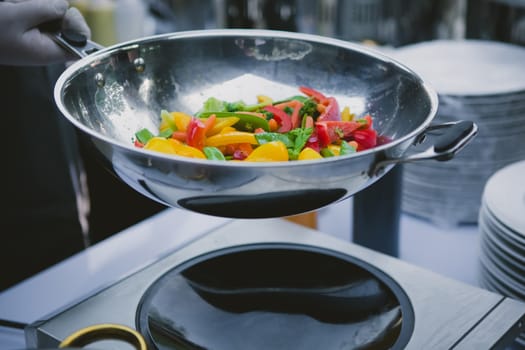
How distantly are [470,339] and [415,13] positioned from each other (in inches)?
60.7

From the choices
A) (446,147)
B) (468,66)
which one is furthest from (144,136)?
(468,66)

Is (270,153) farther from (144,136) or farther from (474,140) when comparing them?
(474,140)

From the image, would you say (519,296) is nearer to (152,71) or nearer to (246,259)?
(246,259)

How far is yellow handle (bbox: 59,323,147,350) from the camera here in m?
0.65

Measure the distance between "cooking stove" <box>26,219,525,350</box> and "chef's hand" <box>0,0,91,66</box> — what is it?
0.99 ft

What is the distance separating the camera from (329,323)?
2.43 feet

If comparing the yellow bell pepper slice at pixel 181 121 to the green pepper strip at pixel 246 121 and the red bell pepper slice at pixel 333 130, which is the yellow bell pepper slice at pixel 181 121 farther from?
the red bell pepper slice at pixel 333 130

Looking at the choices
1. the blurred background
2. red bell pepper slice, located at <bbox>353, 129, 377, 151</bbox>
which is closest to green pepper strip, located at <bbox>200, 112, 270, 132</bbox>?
red bell pepper slice, located at <bbox>353, 129, 377, 151</bbox>

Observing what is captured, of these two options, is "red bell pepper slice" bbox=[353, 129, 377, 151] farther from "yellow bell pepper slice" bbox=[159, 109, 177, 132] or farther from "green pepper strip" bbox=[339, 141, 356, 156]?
"yellow bell pepper slice" bbox=[159, 109, 177, 132]

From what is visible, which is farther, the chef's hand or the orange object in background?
the orange object in background

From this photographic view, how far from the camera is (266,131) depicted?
2.51 ft

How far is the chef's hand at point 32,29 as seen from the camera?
2.57 feet

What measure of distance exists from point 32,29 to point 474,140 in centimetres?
69

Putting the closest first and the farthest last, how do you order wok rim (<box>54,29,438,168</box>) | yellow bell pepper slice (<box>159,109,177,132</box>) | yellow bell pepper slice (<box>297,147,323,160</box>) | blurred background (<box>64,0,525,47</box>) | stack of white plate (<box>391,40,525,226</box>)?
wok rim (<box>54,29,438,168</box>) → yellow bell pepper slice (<box>297,147,323,160</box>) → yellow bell pepper slice (<box>159,109,177,132</box>) → stack of white plate (<box>391,40,525,226</box>) → blurred background (<box>64,0,525,47</box>)
